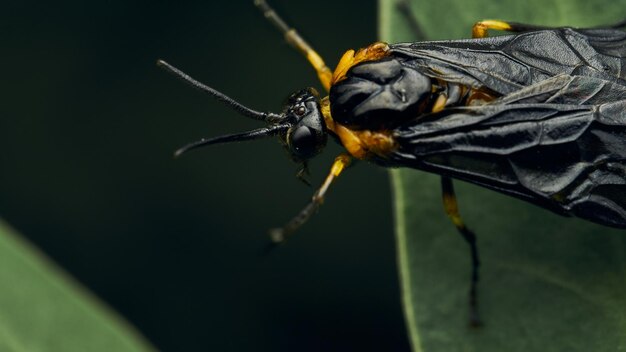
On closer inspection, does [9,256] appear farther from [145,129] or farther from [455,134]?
[145,129]

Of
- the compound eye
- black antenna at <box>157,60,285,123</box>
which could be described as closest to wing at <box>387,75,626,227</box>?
the compound eye

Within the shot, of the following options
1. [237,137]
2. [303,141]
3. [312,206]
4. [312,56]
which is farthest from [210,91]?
[312,56]

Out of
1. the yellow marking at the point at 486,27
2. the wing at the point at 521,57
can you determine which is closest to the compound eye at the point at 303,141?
the wing at the point at 521,57

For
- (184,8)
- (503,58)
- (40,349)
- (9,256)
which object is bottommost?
(40,349)

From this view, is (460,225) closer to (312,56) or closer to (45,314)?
(312,56)

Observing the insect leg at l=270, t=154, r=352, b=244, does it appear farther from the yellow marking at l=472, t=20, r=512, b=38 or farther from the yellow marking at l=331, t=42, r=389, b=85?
the yellow marking at l=472, t=20, r=512, b=38

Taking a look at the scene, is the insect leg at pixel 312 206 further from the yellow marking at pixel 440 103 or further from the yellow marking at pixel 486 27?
the yellow marking at pixel 486 27

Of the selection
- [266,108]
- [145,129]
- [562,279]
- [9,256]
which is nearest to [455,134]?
[562,279]
